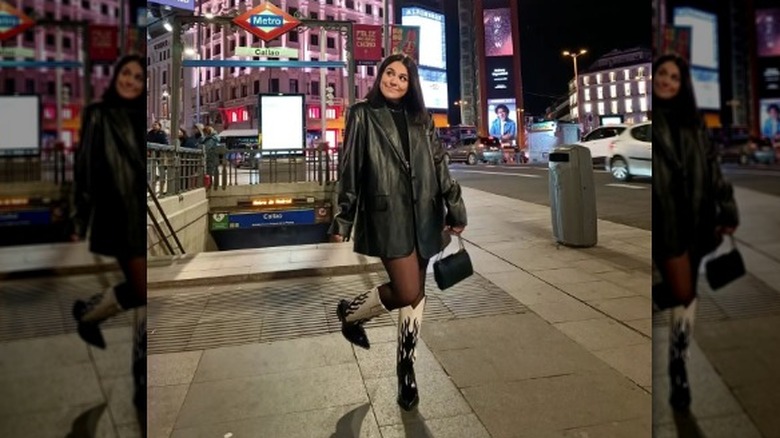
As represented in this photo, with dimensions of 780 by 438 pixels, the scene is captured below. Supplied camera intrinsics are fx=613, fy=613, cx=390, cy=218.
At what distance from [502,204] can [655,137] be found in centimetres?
1038

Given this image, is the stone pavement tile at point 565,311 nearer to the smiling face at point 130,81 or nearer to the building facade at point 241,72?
the building facade at point 241,72

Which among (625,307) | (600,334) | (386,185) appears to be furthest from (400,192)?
(625,307)

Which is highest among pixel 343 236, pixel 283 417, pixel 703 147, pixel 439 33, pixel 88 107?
pixel 439 33

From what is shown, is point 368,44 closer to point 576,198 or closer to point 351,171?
point 576,198

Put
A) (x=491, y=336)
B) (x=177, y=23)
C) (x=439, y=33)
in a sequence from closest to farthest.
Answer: (x=491, y=336) < (x=439, y=33) < (x=177, y=23)

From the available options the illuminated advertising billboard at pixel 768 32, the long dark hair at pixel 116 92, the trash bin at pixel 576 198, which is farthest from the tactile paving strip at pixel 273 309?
the illuminated advertising billboard at pixel 768 32

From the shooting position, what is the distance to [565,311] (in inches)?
187

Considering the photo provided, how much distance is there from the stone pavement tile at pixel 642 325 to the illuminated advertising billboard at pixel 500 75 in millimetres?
25554

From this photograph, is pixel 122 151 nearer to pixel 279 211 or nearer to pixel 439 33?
pixel 439 33

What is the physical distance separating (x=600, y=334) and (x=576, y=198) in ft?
11.2

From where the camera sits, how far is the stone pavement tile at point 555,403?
112 inches

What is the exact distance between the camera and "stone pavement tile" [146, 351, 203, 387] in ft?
11.7

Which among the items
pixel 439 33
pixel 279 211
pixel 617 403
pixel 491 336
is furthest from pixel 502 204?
pixel 617 403

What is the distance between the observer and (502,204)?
1209cm
